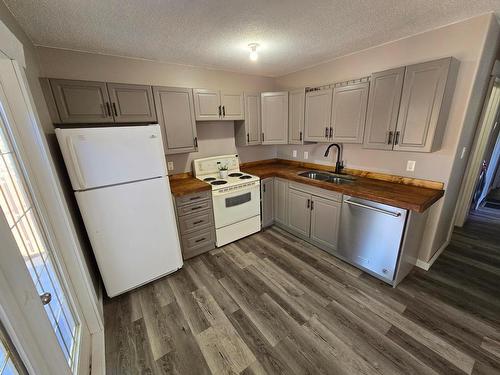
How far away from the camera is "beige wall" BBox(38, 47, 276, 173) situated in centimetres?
210

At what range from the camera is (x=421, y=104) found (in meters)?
1.89

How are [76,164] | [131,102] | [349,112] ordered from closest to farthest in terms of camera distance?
[76,164], [131,102], [349,112]

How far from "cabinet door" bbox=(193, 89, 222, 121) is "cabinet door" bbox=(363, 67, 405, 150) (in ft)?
6.07

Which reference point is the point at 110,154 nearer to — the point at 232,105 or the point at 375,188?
the point at 232,105

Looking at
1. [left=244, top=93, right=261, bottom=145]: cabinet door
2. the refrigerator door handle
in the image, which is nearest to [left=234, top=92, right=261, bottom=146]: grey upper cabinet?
[left=244, top=93, right=261, bottom=145]: cabinet door

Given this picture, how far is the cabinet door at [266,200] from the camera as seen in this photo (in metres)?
3.11

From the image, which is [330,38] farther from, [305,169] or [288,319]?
[288,319]

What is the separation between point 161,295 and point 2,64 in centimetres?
208

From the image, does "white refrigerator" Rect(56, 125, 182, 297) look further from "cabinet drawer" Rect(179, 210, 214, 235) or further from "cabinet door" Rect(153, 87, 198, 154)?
"cabinet door" Rect(153, 87, 198, 154)

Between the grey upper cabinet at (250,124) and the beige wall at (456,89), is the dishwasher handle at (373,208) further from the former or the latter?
the grey upper cabinet at (250,124)

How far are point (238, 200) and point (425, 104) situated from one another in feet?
7.26

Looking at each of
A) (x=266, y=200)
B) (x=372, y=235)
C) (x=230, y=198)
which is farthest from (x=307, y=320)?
(x=266, y=200)

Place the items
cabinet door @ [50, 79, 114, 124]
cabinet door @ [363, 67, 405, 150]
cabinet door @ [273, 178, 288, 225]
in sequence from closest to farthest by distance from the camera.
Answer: cabinet door @ [50, 79, 114, 124] → cabinet door @ [363, 67, 405, 150] → cabinet door @ [273, 178, 288, 225]

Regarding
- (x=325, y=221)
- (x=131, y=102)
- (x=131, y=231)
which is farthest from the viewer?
(x=325, y=221)
